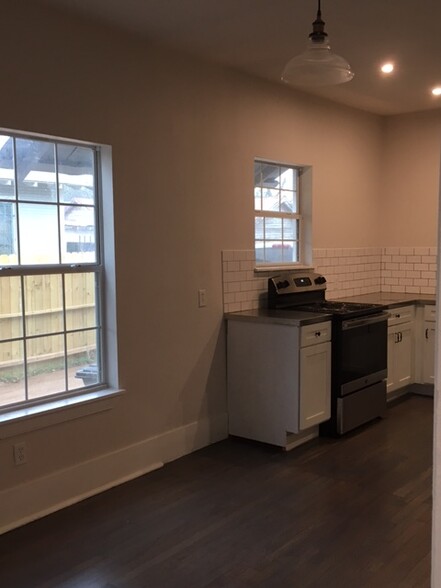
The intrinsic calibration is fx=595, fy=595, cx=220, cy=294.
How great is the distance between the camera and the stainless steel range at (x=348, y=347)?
13.5 feet

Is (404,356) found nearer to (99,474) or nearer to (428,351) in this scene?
(428,351)

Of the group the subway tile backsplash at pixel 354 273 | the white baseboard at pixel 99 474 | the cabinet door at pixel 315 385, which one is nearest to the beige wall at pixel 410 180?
the subway tile backsplash at pixel 354 273

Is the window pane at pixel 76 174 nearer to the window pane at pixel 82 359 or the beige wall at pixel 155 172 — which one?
the beige wall at pixel 155 172

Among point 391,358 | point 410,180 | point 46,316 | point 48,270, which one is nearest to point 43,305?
point 46,316

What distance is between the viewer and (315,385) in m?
3.96

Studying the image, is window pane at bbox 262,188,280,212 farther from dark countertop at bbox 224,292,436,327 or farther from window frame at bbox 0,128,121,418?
window frame at bbox 0,128,121,418

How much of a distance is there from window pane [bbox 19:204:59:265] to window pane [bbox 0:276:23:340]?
134 mm

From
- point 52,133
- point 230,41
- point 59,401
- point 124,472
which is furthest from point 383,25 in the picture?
point 124,472

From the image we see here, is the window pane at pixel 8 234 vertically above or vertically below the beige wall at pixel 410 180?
below

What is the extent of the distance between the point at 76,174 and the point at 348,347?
2.17 metres

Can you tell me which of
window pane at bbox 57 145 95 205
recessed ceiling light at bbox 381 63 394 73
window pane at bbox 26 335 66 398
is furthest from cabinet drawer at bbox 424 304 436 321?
window pane at bbox 26 335 66 398

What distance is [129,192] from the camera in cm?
342

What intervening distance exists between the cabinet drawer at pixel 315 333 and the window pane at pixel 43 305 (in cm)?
153

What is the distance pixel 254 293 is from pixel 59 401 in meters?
1.74
